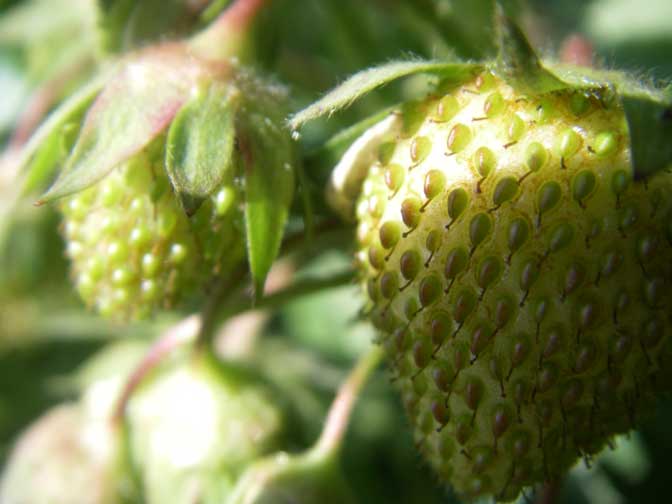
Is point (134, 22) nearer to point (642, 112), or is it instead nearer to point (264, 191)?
point (264, 191)

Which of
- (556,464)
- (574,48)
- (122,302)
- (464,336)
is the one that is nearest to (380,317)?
(464,336)

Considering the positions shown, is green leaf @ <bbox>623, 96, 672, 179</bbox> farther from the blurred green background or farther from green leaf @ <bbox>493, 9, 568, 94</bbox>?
the blurred green background

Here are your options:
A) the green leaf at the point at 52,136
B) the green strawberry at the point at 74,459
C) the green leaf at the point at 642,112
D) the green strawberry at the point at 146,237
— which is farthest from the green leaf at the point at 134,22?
the green leaf at the point at 642,112

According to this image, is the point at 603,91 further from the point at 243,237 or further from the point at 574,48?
the point at 574,48

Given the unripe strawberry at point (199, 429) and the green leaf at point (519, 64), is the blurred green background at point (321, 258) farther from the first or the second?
the green leaf at point (519, 64)

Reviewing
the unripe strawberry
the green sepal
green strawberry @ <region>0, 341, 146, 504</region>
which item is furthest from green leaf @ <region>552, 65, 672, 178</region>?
green strawberry @ <region>0, 341, 146, 504</region>

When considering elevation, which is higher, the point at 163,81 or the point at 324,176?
the point at 163,81
